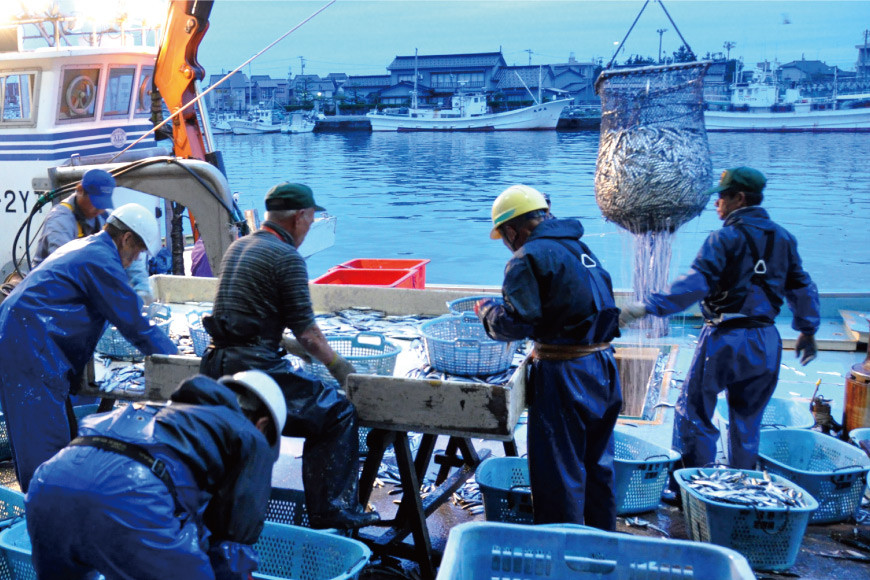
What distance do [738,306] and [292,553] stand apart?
111 inches

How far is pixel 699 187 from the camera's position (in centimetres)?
543

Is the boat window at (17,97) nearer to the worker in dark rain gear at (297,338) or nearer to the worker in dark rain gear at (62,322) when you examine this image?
the worker in dark rain gear at (62,322)

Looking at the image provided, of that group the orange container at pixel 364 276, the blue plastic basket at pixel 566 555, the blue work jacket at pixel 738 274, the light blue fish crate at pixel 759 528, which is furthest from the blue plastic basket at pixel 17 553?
the orange container at pixel 364 276

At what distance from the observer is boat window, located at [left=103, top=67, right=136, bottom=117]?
398 inches

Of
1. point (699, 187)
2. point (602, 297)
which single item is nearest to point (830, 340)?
point (699, 187)

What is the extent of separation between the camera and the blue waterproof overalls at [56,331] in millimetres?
4258

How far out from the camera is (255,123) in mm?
80375

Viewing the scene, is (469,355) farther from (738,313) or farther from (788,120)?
(788,120)

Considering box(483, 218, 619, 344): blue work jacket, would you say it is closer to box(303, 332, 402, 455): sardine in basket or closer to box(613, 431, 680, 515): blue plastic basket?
box(303, 332, 402, 455): sardine in basket

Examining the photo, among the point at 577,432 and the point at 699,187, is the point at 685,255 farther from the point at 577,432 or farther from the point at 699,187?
the point at 577,432

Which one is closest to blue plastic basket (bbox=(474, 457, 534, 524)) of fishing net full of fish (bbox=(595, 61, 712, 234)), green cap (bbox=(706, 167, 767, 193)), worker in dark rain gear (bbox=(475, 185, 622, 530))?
worker in dark rain gear (bbox=(475, 185, 622, 530))

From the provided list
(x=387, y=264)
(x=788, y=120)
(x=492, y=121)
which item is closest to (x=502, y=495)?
(x=387, y=264)

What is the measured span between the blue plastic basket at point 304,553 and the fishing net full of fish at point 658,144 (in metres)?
3.08

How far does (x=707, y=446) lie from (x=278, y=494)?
2.53 metres
